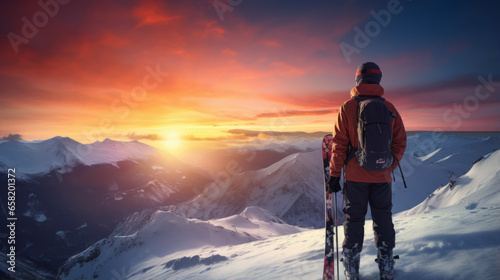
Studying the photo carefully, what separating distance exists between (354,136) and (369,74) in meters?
1.39

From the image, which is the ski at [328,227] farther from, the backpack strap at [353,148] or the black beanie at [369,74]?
the black beanie at [369,74]

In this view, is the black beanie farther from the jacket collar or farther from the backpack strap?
the backpack strap

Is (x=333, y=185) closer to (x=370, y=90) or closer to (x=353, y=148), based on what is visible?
(x=353, y=148)

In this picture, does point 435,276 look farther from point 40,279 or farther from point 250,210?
point 40,279

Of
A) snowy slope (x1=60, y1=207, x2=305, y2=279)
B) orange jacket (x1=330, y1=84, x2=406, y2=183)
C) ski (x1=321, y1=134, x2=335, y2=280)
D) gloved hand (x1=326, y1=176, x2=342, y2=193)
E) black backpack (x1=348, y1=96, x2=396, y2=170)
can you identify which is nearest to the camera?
black backpack (x1=348, y1=96, x2=396, y2=170)

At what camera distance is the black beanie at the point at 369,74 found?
474 centimetres

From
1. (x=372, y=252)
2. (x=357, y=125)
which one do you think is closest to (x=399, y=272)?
(x=372, y=252)

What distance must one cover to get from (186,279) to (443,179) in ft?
814

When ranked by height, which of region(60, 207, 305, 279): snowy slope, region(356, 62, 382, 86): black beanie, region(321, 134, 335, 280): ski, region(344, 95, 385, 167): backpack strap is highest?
region(356, 62, 382, 86): black beanie

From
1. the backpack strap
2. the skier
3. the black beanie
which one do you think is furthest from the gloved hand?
the black beanie

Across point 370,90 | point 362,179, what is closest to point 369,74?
point 370,90

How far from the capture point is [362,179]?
4645 mm

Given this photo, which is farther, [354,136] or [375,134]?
[354,136]

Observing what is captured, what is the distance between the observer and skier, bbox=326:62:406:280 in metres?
4.55
